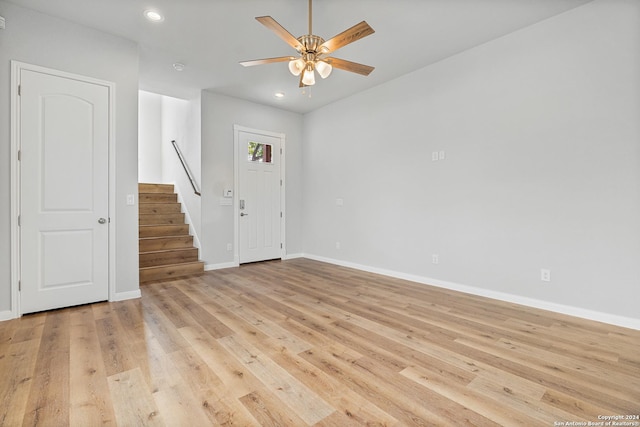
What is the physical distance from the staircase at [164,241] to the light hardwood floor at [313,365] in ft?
4.12

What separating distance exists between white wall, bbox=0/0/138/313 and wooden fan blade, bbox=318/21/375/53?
2.58 metres

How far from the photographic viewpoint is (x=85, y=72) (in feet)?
11.0

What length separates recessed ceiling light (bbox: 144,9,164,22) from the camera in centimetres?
308

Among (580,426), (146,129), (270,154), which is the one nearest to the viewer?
(580,426)

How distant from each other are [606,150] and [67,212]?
5652mm

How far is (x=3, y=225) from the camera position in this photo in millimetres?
2908

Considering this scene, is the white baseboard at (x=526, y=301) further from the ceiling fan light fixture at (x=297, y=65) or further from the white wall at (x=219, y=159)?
the ceiling fan light fixture at (x=297, y=65)

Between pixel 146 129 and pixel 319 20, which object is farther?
pixel 146 129

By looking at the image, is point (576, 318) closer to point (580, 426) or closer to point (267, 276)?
point (580, 426)

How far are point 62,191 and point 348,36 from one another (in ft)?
11.2

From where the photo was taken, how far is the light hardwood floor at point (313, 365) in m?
1.61

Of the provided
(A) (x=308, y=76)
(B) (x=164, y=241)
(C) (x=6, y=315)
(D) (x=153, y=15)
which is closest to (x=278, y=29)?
(A) (x=308, y=76)

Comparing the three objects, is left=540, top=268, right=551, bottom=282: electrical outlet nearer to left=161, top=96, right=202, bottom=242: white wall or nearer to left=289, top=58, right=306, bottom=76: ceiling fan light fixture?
left=289, top=58, right=306, bottom=76: ceiling fan light fixture

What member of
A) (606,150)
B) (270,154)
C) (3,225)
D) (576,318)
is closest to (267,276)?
(270,154)
